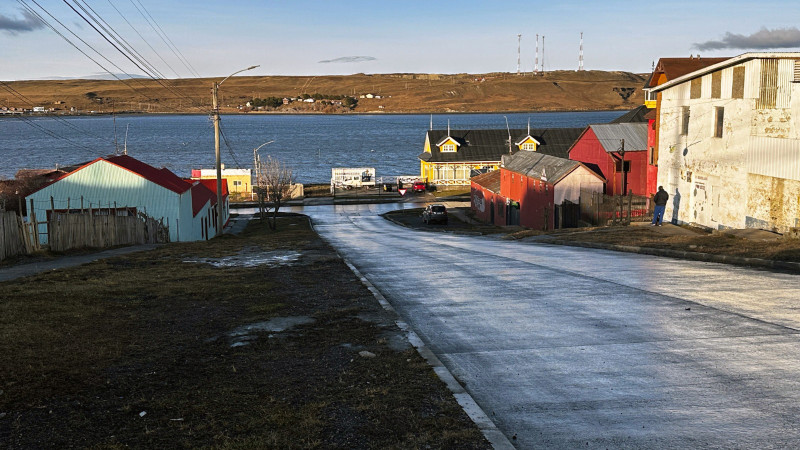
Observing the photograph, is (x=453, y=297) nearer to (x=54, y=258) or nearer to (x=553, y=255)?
(x=553, y=255)

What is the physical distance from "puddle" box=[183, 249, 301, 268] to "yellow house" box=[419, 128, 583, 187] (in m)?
69.4

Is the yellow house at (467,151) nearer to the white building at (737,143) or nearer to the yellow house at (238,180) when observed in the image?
the yellow house at (238,180)

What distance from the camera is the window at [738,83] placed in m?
24.7

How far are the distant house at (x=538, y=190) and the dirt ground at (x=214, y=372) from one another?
28.9 meters

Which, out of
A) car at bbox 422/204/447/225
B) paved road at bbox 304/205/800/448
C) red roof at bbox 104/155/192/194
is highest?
red roof at bbox 104/155/192/194

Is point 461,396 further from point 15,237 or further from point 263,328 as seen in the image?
point 15,237

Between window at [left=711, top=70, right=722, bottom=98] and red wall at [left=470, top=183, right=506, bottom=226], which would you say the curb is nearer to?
window at [left=711, top=70, right=722, bottom=98]

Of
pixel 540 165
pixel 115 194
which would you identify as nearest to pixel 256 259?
pixel 115 194

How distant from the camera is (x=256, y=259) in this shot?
21219 millimetres

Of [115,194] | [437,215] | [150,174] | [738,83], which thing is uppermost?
[738,83]

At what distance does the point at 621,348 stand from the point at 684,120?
23223mm

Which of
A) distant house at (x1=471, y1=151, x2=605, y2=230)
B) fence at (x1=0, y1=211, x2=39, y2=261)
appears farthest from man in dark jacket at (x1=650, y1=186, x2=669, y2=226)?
fence at (x1=0, y1=211, x2=39, y2=261)

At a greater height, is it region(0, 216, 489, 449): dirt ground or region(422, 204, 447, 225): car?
region(0, 216, 489, 449): dirt ground

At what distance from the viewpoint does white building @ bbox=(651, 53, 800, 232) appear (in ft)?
73.1
